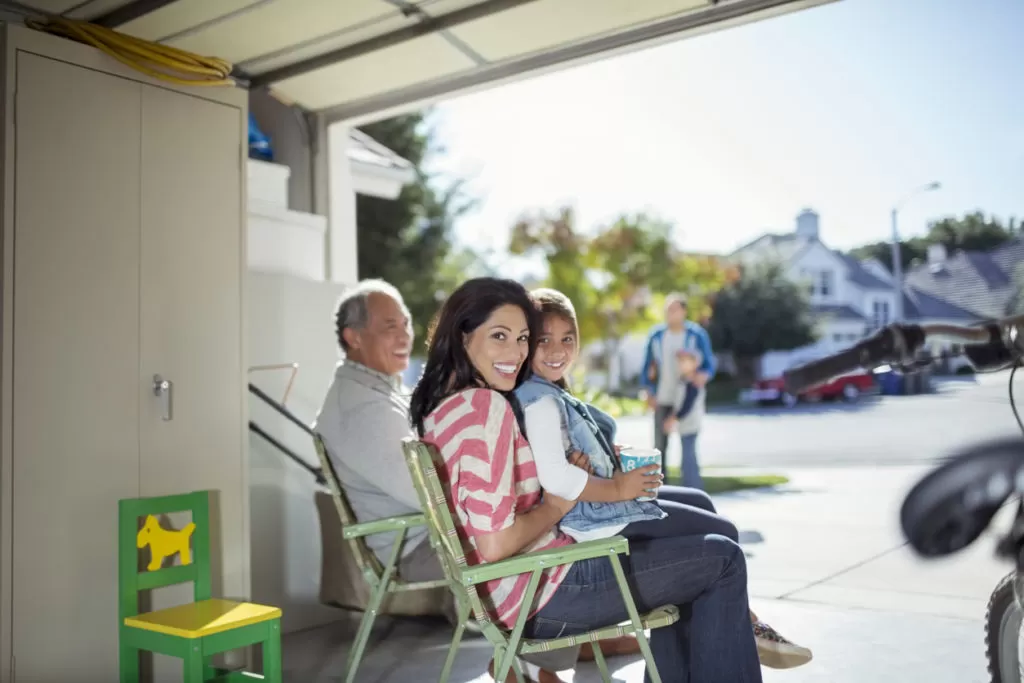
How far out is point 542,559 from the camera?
7.04ft

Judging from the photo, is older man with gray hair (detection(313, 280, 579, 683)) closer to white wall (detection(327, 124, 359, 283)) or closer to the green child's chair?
the green child's chair

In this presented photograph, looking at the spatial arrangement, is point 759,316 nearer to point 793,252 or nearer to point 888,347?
point 793,252

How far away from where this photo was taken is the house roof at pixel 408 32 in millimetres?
3410

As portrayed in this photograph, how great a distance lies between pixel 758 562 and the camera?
5.82 metres

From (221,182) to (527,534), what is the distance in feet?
6.56

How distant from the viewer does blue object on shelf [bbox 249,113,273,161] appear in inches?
175

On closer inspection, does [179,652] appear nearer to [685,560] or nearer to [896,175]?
[685,560]

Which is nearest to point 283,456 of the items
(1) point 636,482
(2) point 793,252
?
(1) point 636,482

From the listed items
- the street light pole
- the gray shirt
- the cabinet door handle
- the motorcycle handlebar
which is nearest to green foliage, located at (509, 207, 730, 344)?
the street light pole

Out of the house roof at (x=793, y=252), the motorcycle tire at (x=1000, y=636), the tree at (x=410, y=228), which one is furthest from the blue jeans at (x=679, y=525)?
the house roof at (x=793, y=252)

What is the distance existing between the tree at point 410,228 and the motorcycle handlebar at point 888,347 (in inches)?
561

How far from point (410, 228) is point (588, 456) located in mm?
14410

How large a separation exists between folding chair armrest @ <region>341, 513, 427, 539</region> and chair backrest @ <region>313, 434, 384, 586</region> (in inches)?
1.7

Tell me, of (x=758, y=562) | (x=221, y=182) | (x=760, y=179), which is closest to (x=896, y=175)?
(x=760, y=179)
